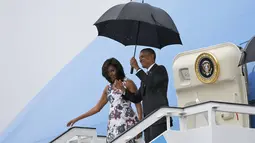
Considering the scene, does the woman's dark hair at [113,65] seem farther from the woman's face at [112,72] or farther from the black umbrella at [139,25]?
the black umbrella at [139,25]

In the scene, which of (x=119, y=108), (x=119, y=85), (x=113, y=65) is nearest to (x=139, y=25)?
(x=113, y=65)

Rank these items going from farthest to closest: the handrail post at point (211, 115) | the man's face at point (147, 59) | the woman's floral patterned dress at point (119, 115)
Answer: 1. the woman's floral patterned dress at point (119, 115)
2. the man's face at point (147, 59)
3. the handrail post at point (211, 115)

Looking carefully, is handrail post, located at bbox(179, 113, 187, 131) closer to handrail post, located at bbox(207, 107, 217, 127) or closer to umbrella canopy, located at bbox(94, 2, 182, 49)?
handrail post, located at bbox(207, 107, 217, 127)

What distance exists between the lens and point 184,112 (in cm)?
598

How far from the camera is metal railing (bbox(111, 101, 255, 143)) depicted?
230 inches

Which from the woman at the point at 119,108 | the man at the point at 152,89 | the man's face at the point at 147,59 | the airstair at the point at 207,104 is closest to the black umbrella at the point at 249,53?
the airstair at the point at 207,104

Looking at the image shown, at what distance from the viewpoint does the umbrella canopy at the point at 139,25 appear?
21.1 feet

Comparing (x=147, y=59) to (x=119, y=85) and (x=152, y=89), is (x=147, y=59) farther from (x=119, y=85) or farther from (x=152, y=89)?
(x=119, y=85)

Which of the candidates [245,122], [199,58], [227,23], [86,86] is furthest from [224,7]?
[86,86]

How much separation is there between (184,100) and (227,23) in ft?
4.22

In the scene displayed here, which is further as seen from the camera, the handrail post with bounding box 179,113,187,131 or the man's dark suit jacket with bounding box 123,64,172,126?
the man's dark suit jacket with bounding box 123,64,172,126

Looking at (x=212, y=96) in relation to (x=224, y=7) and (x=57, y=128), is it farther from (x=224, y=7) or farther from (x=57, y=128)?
(x=57, y=128)

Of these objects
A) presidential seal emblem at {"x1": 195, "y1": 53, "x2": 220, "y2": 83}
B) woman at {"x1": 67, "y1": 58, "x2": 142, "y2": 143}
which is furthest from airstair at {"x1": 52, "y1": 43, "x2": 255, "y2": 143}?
woman at {"x1": 67, "y1": 58, "x2": 142, "y2": 143}

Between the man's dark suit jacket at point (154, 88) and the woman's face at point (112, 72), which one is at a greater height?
the woman's face at point (112, 72)
